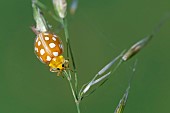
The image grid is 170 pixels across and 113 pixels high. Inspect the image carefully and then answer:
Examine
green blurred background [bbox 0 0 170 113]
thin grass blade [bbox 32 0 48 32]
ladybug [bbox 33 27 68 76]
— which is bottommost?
green blurred background [bbox 0 0 170 113]

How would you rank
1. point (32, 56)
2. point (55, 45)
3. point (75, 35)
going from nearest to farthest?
point (55, 45)
point (32, 56)
point (75, 35)

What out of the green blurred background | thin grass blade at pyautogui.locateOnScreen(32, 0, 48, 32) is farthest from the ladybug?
the green blurred background

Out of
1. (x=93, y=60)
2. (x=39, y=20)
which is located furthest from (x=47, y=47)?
(x=93, y=60)

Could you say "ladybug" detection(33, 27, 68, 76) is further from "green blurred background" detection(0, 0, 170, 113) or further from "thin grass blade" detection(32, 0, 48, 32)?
"green blurred background" detection(0, 0, 170, 113)

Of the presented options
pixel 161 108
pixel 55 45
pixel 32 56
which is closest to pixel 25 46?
pixel 32 56

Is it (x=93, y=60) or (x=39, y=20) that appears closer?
(x=39, y=20)

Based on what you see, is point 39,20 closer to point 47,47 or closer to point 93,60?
point 47,47

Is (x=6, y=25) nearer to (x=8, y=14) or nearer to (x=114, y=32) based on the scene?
(x=8, y=14)

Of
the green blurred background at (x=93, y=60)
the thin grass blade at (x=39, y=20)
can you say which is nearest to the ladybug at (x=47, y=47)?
the thin grass blade at (x=39, y=20)

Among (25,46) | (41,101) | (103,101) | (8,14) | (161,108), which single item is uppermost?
(8,14)
